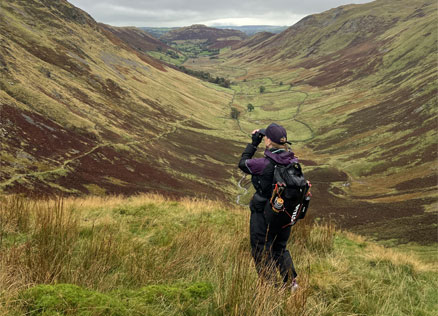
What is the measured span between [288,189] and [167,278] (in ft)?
8.40

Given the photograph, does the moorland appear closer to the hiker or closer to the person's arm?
the hiker

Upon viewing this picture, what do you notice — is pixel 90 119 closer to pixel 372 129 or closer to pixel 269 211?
pixel 269 211

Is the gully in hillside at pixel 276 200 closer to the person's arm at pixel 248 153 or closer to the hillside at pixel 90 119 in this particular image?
the person's arm at pixel 248 153

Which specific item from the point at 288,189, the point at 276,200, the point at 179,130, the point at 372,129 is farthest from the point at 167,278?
the point at 372,129

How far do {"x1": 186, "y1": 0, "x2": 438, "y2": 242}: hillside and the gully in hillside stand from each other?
A: 33444mm

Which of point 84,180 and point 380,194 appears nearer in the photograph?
point 84,180

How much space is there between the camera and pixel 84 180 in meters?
31.5

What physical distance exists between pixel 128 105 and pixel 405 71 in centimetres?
13130

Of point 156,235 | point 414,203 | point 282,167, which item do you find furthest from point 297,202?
point 414,203

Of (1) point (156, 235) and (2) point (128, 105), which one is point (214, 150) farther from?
(1) point (156, 235)

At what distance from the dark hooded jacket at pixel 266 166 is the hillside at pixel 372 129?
33.9 metres

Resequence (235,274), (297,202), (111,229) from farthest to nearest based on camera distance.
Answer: (111,229), (297,202), (235,274)

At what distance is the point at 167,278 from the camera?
4918mm

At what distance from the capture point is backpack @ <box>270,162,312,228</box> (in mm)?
4949
